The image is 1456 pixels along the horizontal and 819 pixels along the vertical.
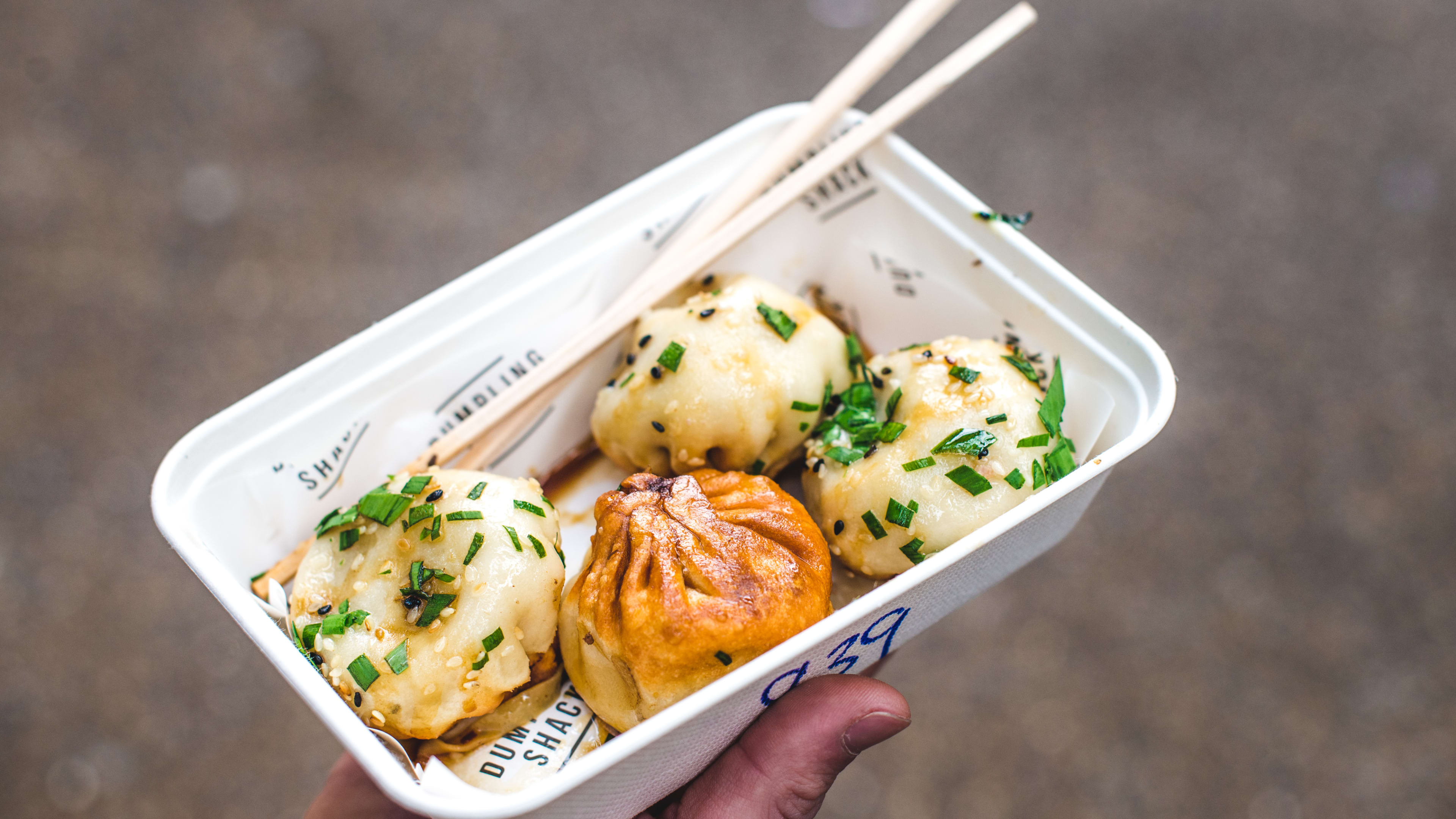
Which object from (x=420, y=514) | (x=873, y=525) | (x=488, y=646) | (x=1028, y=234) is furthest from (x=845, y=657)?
(x=1028, y=234)

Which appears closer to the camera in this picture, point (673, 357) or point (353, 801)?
point (673, 357)

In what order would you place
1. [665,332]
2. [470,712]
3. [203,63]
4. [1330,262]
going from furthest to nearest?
[203,63]
[1330,262]
[665,332]
[470,712]

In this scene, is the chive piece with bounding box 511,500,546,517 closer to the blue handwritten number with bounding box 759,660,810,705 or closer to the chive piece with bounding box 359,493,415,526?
the chive piece with bounding box 359,493,415,526

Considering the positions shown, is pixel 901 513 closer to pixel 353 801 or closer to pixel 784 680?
pixel 784 680

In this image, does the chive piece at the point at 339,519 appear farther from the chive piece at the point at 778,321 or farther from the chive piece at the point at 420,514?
the chive piece at the point at 778,321

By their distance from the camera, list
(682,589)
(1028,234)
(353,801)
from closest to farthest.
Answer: (682,589) → (353,801) → (1028,234)

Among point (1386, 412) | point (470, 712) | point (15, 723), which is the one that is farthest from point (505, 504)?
point (1386, 412)

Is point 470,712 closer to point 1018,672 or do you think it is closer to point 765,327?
point 765,327
